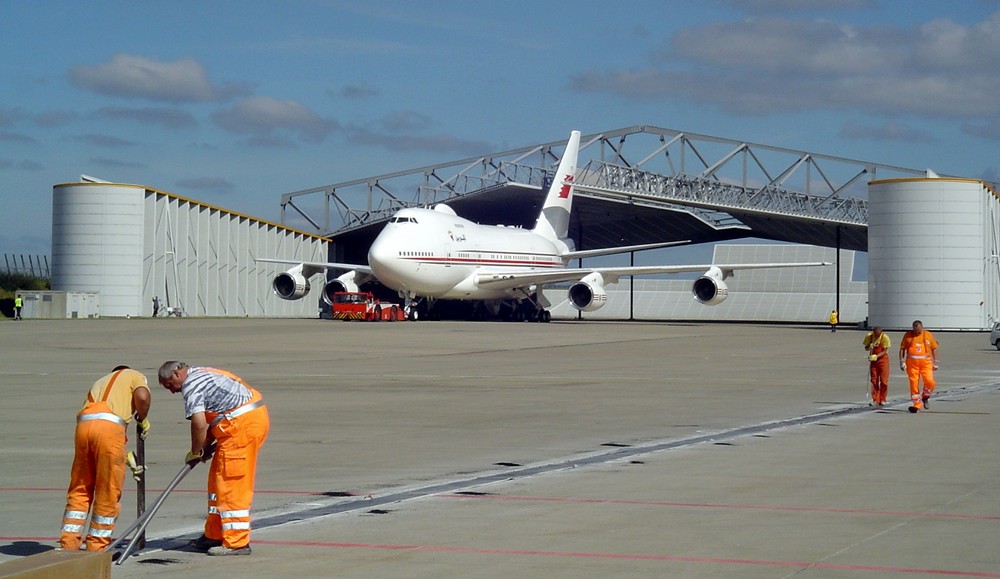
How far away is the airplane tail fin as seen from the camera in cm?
6912

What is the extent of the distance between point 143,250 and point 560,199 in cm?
2432

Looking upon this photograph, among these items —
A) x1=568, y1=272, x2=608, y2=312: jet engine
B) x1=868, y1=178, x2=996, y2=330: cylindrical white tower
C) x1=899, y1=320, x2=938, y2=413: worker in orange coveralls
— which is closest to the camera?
x1=899, y1=320, x2=938, y2=413: worker in orange coveralls

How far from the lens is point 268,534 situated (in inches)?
360

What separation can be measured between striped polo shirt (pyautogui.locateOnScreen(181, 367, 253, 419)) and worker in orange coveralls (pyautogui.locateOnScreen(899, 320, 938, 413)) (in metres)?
13.6

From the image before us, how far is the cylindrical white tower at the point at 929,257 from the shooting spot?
54.2 metres

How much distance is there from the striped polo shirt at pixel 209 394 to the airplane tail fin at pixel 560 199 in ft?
197

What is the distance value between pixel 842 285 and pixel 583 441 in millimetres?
93139

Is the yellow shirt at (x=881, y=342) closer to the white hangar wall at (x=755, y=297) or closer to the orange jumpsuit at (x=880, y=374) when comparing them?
the orange jumpsuit at (x=880, y=374)

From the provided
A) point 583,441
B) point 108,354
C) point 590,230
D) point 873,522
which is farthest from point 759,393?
point 590,230

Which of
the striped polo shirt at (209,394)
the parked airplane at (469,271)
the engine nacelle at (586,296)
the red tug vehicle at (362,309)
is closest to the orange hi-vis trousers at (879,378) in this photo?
the striped polo shirt at (209,394)

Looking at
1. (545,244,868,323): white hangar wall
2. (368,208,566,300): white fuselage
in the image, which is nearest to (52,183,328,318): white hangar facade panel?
(368,208,566,300): white fuselage

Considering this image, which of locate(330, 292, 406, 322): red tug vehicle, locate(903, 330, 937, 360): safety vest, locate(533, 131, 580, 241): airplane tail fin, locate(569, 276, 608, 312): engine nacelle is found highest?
locate(533, 131, 580, 241): airplane tail fin

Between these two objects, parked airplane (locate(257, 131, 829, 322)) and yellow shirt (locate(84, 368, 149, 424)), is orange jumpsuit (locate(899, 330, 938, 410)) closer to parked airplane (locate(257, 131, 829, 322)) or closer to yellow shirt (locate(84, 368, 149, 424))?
yellow shirt (locate(84, 368, 149, 424))

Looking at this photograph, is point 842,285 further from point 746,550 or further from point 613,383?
point 746,550
